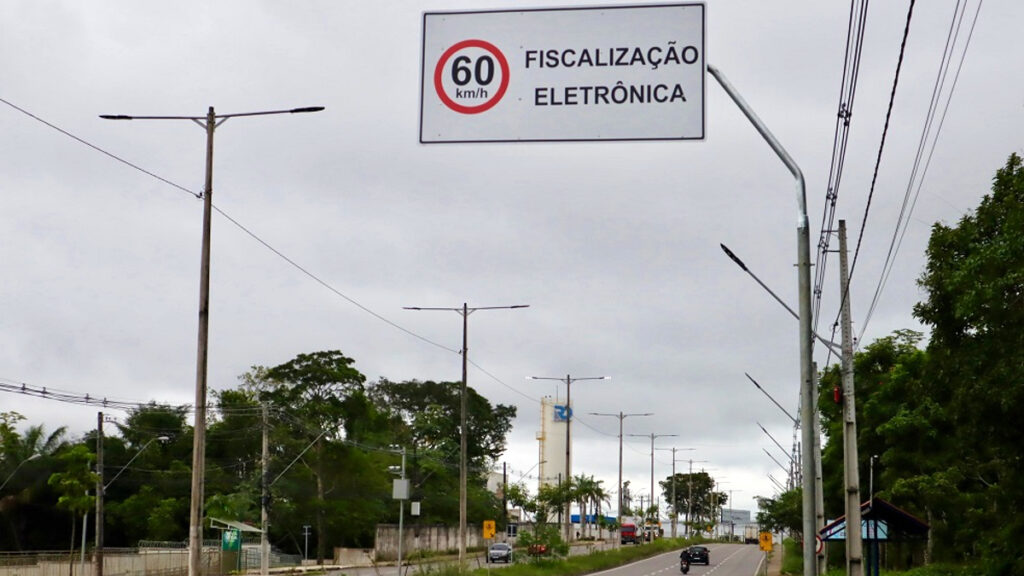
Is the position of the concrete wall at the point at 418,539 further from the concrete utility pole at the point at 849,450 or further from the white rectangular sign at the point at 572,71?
the white rectangular sign at the point at 572,71

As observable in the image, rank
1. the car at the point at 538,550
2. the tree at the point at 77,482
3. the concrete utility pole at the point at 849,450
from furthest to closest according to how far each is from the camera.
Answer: the car at the point at 538,550
the tree at the point at 77,482
the concrete utility pole at the point at 849,450

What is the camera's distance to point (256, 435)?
78.3 meters

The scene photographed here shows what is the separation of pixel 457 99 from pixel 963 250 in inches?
753

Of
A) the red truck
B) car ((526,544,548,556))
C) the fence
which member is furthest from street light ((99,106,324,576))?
the red truck

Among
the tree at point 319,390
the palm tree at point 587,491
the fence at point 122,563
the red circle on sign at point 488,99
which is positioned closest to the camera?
the red circle on sign at point 488,99

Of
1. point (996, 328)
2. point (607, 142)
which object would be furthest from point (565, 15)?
point (996, 328)

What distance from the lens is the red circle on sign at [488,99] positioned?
980 centimetres

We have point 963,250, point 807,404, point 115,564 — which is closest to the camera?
point 807,404

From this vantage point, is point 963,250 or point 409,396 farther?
point 409,396

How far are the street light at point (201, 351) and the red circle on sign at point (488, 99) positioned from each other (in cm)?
1334

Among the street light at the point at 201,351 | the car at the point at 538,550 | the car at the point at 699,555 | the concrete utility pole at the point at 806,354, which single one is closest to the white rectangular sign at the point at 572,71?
the concrete utility pole at the point at 806,354

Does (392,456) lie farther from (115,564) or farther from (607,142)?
Result: (607,142)

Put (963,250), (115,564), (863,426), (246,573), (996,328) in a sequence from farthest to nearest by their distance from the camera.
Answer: (246,573), (115,564), (863,426), (963,250), (996,328)

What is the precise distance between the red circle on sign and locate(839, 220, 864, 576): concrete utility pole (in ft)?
47.9
